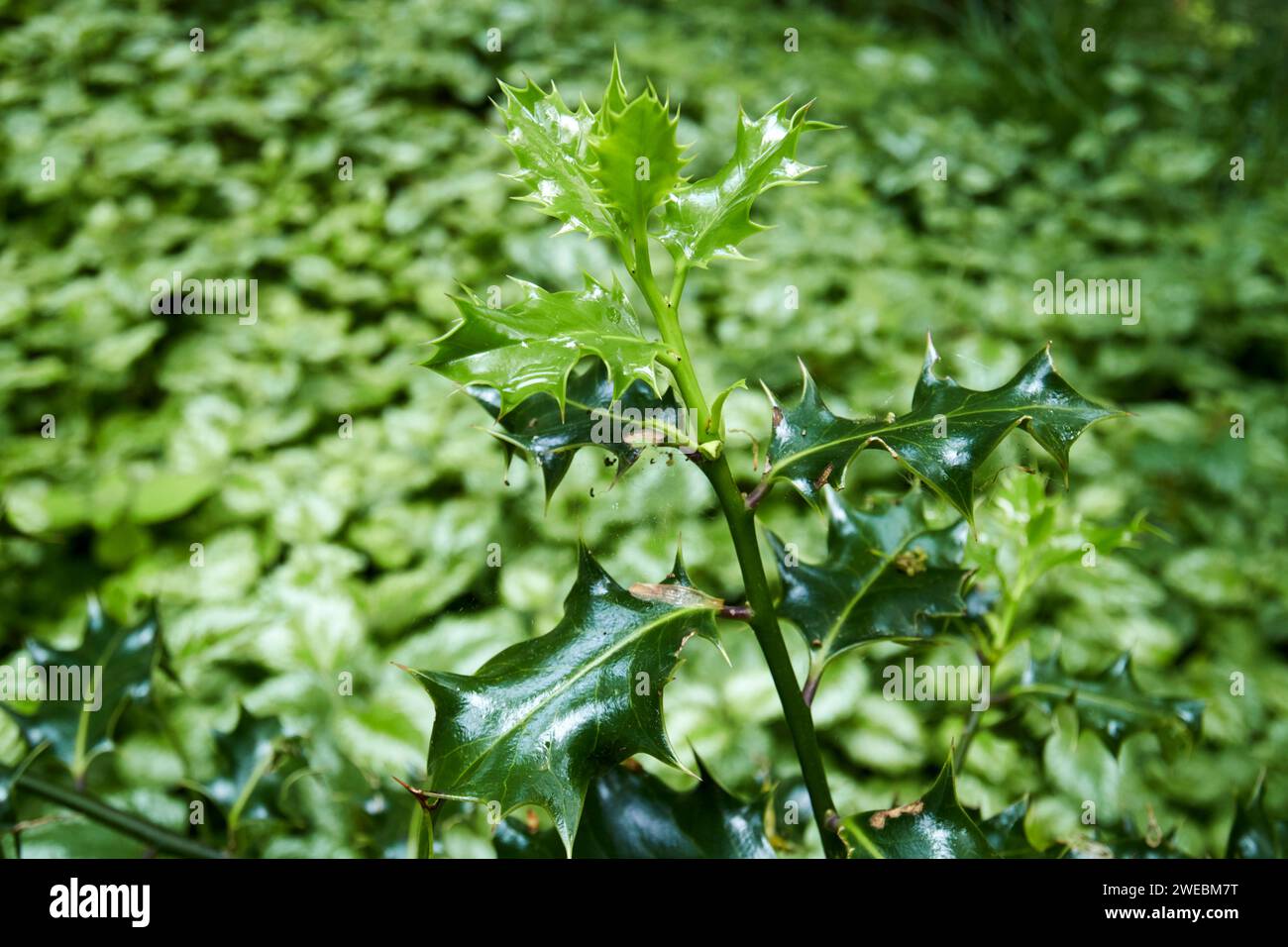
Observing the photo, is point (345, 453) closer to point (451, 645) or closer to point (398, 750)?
point (451, 645)

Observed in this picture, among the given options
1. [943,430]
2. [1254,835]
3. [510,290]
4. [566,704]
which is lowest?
[1254,835]

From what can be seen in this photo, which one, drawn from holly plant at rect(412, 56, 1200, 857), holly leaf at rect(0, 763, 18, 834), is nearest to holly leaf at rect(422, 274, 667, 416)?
holly plant at rect(412, 56, 1200, 857)

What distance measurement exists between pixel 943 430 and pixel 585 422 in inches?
8.0

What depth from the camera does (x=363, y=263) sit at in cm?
245

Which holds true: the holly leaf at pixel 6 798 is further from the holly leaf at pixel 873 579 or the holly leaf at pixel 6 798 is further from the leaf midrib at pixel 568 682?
the holly leaf at pixel 873 579

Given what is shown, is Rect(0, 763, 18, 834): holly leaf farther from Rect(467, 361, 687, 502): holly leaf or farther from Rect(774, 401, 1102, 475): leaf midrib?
Rect(774, 401, 1102, 475): leaf midrib

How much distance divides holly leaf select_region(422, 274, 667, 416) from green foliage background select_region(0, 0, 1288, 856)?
3.5 inches

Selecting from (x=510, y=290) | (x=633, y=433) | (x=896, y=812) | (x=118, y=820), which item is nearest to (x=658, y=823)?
(x=896, y=812)

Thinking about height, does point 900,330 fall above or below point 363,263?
below

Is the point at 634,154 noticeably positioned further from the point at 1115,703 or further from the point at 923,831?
the point at 1115,703

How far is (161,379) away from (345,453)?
497mm

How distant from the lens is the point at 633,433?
0.51 meters

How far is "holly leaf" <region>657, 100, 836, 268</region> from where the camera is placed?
1.68 ft
